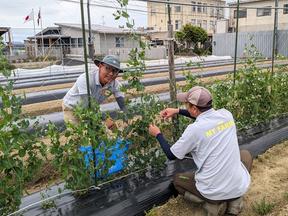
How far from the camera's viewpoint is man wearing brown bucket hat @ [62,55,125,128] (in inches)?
125

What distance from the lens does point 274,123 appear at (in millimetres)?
5066

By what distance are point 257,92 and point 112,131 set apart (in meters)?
2.48

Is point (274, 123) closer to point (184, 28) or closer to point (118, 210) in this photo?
point (118, 210)

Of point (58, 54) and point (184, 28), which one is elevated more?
point (184, 28)

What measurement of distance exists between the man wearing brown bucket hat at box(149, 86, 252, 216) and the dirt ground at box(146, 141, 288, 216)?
310 mm

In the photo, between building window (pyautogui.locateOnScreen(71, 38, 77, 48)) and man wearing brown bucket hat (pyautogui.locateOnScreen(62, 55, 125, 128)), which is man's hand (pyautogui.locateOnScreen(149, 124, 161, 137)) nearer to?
man wearing brown bucket hat (pyautogui.locateOnScreen(62, 55, 125, 128))

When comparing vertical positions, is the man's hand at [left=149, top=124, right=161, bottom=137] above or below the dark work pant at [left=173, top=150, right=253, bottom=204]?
above

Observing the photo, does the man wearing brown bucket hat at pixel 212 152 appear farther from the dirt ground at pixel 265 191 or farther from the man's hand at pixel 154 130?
the dirt ground at pixel 265 191

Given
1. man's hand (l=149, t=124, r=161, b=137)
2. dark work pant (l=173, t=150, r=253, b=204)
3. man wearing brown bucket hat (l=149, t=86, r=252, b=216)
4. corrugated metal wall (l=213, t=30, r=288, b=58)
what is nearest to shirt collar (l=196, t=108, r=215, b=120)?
man wearing brown bucket hat (l=149, t=86, r=252, b=216)

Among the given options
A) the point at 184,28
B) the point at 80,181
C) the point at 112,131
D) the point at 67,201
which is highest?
the point at 184,28

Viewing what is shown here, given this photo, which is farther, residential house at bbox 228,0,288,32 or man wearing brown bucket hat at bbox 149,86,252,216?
residential house at bbox 228,0,288,32

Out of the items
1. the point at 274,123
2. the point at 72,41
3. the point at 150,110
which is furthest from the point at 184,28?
the point at 150,110

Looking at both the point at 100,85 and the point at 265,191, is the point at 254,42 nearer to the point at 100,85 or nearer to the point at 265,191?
the point at 265,191

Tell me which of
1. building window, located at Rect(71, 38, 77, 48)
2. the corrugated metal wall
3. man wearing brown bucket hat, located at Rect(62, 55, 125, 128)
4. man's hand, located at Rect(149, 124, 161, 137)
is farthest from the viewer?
building window, located at Rect(71, 38, 77, 48)
